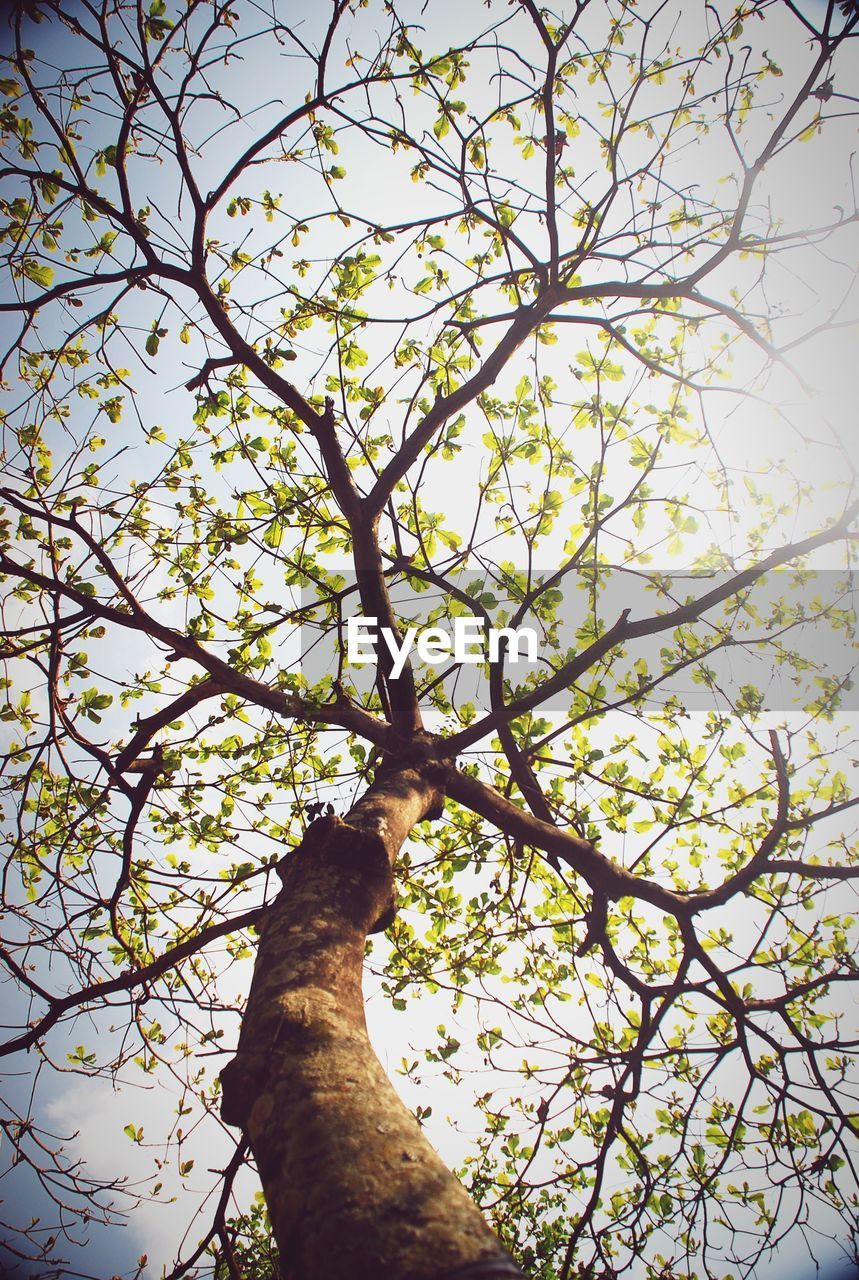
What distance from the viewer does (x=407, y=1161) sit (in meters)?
0.88

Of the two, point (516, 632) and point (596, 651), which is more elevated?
point (516, 632)

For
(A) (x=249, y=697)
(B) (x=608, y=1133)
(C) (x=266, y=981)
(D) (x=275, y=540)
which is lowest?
(B) (x=608, y=1133)

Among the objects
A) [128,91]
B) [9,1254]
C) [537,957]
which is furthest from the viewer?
[537,957]

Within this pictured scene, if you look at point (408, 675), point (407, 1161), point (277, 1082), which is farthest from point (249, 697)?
point (407, 1161)

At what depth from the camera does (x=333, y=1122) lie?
0.96m

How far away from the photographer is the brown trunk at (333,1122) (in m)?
0.74

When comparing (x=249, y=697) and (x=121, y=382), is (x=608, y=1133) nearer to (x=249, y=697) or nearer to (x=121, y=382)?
(x=249, y=697)

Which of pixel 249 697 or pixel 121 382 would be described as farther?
pixel 121 382

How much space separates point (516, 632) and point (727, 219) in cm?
286

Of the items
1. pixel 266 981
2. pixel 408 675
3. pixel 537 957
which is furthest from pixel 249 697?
pixel 537 957

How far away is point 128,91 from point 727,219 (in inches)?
132

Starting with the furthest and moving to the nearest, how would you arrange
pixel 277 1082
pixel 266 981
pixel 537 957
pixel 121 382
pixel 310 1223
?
pixel 537 957, pixel 121 382, pixel 266 981, pixel 277 1082, pixel 310 1223

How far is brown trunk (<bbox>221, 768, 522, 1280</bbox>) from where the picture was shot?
29.3 inches

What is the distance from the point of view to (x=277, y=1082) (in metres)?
1.08
